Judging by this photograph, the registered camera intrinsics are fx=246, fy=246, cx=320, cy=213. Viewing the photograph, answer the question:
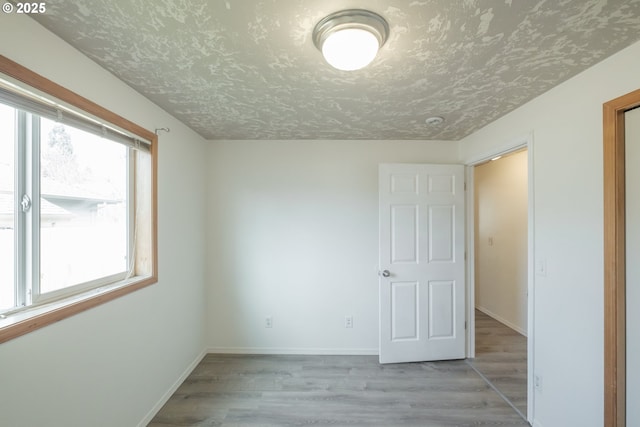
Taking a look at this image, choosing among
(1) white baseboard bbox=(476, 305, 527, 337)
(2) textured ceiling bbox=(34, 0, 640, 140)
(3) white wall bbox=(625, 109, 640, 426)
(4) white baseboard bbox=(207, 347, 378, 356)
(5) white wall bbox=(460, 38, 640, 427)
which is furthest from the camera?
(1) white baseboard bbox=(476, 305, 527, 337)

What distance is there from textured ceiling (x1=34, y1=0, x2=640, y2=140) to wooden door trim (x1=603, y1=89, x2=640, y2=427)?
0.41 m

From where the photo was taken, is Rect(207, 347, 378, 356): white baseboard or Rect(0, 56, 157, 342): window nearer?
Rect(0, 56, 157, 342): window

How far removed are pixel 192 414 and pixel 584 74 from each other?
3.41 metres

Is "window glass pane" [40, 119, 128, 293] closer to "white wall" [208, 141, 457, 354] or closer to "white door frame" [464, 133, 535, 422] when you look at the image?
"white wall" [208, 141, 457, 354]

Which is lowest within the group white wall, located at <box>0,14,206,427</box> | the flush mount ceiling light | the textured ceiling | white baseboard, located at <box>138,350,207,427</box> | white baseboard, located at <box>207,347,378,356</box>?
white baseboard, located at <box>207,347,378,356</box>

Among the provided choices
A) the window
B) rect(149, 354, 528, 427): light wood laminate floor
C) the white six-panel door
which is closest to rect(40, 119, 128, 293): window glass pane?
the window

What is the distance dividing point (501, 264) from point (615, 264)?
2580 mm

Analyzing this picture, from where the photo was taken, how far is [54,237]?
127 centimetres

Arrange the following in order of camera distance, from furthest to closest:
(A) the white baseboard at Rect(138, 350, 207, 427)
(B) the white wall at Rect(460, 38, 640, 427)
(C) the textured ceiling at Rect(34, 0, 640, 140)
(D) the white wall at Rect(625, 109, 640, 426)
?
1. (A) the white baseboard at Rect(138, 350, 207, 427)
2. (B) the white wall at Rect(460, 38, 640, 427)
3. (D) the white wall at Rect(625, 109, 640, 426)
4. (C) the textured ceiling at Rect(34, 0, 640, 140)

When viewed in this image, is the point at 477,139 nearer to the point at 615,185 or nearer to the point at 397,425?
the point at 615,185

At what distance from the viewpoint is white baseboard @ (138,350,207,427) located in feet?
5.73

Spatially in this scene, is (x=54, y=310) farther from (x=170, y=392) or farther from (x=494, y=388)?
(x=494, y=388)

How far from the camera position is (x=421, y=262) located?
2555mm

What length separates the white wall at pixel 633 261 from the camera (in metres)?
1.20
